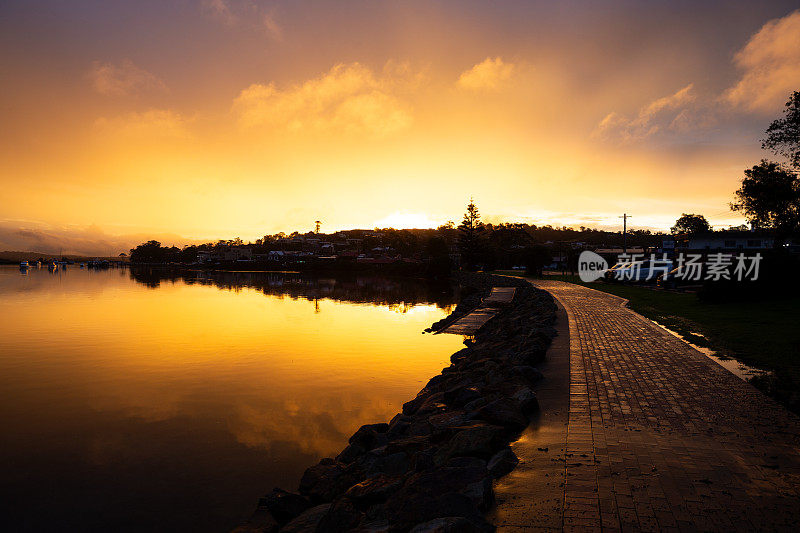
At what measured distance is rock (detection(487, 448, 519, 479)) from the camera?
506 cm

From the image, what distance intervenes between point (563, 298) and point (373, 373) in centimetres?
1417

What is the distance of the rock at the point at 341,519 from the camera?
5027 millimetres

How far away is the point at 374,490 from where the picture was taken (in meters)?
5.61

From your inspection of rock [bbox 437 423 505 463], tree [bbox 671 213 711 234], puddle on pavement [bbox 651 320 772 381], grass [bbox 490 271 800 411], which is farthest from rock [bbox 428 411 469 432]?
tree [bbox 671 213 711 234]

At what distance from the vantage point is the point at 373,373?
1555 cm

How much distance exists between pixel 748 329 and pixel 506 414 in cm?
1209

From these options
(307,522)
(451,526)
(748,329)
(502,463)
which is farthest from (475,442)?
(748,329)

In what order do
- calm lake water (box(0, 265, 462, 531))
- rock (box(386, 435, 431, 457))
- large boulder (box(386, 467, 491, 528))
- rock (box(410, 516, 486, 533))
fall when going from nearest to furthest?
rock (box(410, 516, 486, 533)), large boulder (box(386, 467, 491, 528)), rock (box(386, 435, 431, 457)), calm lake water (box(0, 265, 462, 531))

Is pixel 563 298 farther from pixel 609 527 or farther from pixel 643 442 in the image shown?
pixel 609 527

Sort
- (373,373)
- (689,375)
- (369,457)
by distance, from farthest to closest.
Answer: (373,373) < (689,375) < (369,457)

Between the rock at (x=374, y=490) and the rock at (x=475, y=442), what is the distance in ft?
2.27

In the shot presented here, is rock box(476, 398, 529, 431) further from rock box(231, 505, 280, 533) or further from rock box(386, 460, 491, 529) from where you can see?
rock box(231, 505, 280, 533)

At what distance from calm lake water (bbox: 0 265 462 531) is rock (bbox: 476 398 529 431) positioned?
159 inches

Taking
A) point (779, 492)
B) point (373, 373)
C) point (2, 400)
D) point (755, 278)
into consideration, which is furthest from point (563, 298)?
point (2, 400)
